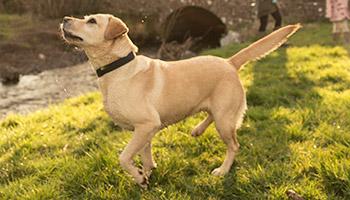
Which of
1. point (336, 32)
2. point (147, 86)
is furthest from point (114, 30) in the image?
point (336, 32)

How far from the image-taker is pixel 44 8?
1812 cm

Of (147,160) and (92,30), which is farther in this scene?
(147,160)

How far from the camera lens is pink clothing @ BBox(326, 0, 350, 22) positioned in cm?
1172

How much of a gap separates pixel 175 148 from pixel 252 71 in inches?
169

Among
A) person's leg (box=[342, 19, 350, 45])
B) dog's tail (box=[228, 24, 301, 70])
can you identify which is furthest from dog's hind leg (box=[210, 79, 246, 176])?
person's leg (box=[342, 19, 350, 45])

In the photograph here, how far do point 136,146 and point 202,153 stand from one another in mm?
1169

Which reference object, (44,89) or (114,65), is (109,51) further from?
(44,89)

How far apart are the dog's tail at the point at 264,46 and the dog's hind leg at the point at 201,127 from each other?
0.73 m

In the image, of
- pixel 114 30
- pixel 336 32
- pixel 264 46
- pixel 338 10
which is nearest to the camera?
pixel 114 30

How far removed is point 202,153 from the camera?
16.0ft

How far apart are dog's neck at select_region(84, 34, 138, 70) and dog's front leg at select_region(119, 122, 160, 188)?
0.69m

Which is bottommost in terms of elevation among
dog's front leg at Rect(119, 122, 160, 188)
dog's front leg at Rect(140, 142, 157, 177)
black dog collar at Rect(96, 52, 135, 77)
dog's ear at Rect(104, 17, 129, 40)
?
dog's front leg at Rect(140, 142, 157, 177)

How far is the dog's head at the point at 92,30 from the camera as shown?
391 centimetres

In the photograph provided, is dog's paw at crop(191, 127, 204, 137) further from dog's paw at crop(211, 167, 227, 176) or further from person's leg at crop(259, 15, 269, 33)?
person's leg at crop(259, 15, 269, 33)
